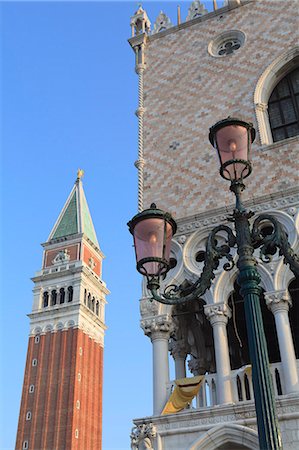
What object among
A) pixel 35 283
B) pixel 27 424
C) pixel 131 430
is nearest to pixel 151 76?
pixel 131 430

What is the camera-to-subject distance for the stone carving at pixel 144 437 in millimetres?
10391

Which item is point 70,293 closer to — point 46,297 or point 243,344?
point 46,297

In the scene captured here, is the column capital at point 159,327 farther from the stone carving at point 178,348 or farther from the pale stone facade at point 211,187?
the stone carving at point 178,348

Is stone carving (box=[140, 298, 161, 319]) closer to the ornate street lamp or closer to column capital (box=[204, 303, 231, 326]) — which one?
column capital (box=[204, 303, 231, 326])

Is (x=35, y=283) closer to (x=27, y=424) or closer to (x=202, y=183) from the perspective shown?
(x=27, y=424)

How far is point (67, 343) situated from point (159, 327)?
42.2 meters

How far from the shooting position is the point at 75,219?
62250 mm

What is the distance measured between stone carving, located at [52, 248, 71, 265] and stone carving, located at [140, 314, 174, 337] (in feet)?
156

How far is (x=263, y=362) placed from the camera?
5.65m

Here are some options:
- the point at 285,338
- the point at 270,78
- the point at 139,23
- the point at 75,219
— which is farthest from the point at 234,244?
the point at 75,219

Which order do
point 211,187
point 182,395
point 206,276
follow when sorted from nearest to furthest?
1. point 206,276
2. point 182,395
3. point 211,187

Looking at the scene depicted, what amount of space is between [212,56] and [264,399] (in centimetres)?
1199

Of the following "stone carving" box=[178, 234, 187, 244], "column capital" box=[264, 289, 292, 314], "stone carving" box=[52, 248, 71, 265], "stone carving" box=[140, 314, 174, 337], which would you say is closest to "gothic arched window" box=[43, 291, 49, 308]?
"stone carving" box=[52, 248, 71, 265]

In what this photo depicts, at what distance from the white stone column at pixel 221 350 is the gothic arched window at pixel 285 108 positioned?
4740 mm
